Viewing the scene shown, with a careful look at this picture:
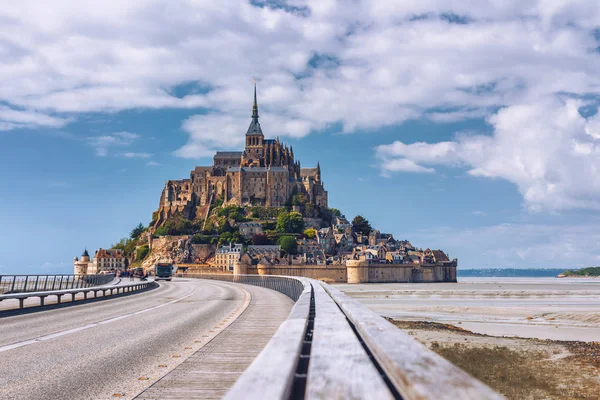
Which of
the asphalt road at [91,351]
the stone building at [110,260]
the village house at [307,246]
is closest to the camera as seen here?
the asphalt road at [91,351]

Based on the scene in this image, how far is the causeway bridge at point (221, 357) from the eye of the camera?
102 inches

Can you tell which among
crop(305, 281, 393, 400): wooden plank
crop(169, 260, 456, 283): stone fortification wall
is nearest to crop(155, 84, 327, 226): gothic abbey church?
crop(169, 260, 456, 283): stone fortification wall

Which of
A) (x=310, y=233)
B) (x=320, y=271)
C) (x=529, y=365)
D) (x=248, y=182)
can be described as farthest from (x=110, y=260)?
(x=529, y=365)

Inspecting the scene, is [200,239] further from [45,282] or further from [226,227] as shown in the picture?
[45,282]

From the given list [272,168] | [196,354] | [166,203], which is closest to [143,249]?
[166,203]

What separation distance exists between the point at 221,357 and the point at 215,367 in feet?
3.18

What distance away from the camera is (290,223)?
148875mm

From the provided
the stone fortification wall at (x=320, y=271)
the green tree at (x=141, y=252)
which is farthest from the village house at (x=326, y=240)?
the green tree at (x=141, y=252)

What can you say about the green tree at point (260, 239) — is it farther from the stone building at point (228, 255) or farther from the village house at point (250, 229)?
the stone building at point (228, 255)

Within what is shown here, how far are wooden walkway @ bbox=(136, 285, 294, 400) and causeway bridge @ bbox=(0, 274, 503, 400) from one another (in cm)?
1

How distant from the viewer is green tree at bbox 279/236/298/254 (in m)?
137

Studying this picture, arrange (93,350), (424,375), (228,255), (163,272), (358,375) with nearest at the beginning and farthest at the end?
(424,375) → (358,375) → (93,350) → (163,272) → (228,255)

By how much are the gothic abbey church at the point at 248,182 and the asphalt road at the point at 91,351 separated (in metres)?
146

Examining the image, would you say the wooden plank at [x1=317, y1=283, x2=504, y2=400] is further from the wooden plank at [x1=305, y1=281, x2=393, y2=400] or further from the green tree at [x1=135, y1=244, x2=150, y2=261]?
the green tree at [x1=135, y1=244, x2=150, y2=261]
